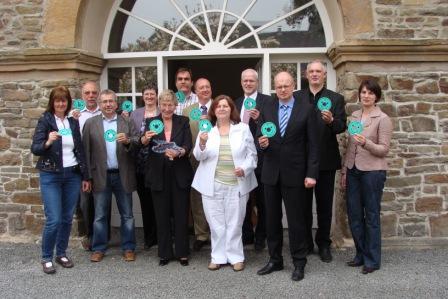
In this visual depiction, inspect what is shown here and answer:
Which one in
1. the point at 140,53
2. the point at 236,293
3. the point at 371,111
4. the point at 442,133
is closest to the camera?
the point at 236,293

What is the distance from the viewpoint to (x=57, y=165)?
191 inches

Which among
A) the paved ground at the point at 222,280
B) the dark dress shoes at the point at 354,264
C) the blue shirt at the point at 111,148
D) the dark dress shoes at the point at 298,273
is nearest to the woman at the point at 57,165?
the blue shirt at the point at 111,148

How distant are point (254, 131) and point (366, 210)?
55.3 inches

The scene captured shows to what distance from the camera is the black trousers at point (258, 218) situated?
5480mm

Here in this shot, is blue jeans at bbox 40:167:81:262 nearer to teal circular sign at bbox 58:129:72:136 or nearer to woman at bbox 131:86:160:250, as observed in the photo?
teal circular sign at bbox 58:129:72:136

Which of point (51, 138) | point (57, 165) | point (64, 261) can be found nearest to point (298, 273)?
point (64, 261)

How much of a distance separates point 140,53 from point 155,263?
112 inches

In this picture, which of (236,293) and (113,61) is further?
(113,61)

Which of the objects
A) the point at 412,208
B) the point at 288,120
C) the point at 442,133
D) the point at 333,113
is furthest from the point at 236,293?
the point at 442,133

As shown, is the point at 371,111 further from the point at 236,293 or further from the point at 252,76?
the point at 236,293

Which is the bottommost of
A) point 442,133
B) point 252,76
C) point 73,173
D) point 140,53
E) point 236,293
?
point 236,293

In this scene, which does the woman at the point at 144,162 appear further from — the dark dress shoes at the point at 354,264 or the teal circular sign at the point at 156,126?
the dark dress shoes at the point at 354,264

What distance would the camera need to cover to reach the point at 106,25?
6.57 metres

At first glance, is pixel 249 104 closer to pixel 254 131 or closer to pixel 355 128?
pixel 254 131
